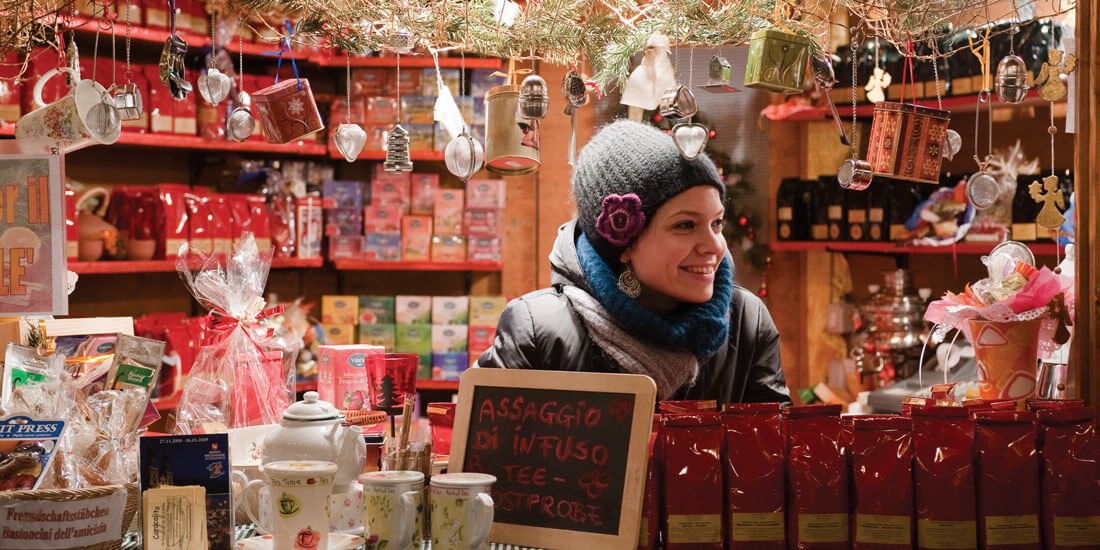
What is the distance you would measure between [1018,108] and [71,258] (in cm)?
385

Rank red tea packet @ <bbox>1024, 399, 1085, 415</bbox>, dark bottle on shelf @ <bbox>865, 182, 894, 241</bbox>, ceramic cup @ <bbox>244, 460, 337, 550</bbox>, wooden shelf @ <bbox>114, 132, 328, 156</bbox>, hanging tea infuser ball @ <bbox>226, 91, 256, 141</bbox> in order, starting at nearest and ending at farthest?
ceramic cup @ <bbox>244, 460, 337, 550</bbox>, red tea packet @ <bbox>1024, 399, 1085, 415</bbox>, hanging tea infuser ball @ <bbox>226, 91, 256, 141</bbox>, wooden shelf @ <bbox>114, 132, 328, 156</bbox>, dark bottle on shelf @ <bbox>865, 182, 894, 241</bbox>

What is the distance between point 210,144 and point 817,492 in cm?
328

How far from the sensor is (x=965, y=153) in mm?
4523

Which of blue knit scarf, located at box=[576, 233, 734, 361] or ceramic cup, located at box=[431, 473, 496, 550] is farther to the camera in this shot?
blue knit scarf, located at box=[576, 233, 734, 361]

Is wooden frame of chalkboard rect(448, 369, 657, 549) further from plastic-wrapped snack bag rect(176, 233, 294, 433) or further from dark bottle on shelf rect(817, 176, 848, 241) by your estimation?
dark bottle on shelf rect(817, 176, 848, 241)

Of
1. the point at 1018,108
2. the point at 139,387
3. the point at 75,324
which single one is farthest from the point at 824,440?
the point at 1018,108

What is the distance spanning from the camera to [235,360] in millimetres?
2018

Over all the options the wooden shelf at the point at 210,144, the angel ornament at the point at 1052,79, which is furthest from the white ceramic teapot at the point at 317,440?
the wooden shelf at the point at 210,144

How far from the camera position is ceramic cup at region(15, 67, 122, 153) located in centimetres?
156

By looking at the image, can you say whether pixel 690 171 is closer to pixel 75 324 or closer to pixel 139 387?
pixel 139 387

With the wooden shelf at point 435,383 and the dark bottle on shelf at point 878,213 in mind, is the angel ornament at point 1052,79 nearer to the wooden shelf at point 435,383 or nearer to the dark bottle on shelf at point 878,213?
the dark bottle on shelf at point 878,213

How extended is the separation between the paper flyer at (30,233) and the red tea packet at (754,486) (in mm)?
1128

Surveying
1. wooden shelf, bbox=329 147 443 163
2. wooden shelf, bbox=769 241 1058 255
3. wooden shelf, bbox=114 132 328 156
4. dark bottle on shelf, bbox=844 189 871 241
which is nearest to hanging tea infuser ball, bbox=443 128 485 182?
wooden shelf, bbox=114 132 328 156

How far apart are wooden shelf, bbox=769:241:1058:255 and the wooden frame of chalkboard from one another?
3005 millimetres
